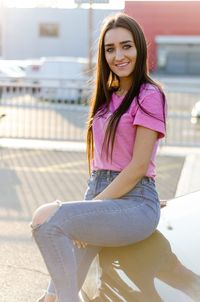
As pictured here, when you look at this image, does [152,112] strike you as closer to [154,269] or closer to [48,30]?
[154,269]

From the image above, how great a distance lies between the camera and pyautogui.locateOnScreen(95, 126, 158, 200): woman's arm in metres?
2.60

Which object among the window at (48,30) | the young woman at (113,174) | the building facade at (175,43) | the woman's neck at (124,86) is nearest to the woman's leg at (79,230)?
the young woman at (113,174)

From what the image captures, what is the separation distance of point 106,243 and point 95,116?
0.62 m

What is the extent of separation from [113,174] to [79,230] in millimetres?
352

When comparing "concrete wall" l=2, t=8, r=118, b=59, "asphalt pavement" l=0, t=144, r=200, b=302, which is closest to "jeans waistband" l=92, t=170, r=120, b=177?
"asphalt pavement" l=0, t=144, r=200, b=302

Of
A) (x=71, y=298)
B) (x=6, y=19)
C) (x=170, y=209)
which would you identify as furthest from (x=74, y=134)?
(x=6, y=19)

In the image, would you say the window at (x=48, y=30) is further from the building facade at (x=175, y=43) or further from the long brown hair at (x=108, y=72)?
the long brown hair at (x=108, y=72)

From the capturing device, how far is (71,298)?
237 cm

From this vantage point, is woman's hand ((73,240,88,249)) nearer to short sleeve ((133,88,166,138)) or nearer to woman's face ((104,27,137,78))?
short sleeve ((133,88,166,138))

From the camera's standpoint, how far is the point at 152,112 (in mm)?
2607

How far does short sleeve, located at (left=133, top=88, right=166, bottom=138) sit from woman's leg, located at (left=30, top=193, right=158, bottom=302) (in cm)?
32

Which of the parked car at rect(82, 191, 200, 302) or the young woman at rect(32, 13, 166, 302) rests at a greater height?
the young woman at rect(32, 13, 166, 302)

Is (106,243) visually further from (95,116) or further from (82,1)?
(82,1)

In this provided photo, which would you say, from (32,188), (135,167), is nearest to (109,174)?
(135,167)
